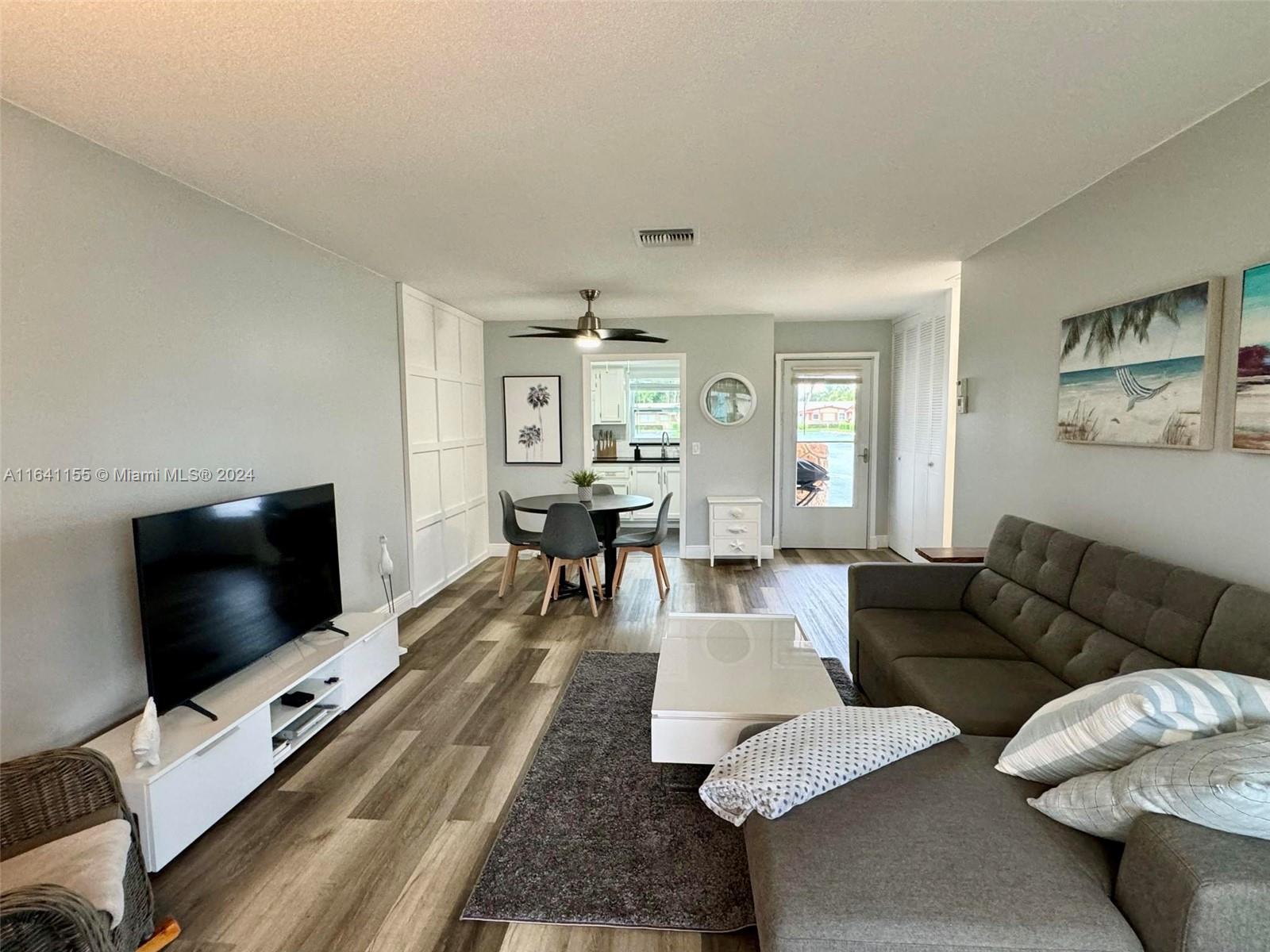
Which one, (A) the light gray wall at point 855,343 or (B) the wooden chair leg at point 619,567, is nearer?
(B) the wooden chair leg at point 619,567

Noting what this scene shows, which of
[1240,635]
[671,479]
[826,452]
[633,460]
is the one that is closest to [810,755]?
[1240,635]

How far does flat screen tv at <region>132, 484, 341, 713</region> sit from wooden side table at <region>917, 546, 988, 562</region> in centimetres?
320

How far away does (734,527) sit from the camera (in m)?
5.67

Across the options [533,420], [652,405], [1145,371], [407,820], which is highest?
[652,405]

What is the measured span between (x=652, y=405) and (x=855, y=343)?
2.88 m

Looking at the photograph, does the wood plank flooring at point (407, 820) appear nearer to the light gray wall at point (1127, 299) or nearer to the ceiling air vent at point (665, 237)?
the light gray wall at point (1127, 299)

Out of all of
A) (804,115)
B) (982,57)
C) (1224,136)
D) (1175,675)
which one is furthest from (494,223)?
(1175,675)

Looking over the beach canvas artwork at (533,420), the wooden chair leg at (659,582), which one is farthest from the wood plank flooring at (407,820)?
the beach canvas artwork at (533,420)

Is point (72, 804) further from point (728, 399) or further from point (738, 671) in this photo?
point (728, 399)

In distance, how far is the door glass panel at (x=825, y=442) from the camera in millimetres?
6172

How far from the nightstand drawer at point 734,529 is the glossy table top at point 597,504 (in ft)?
3.63

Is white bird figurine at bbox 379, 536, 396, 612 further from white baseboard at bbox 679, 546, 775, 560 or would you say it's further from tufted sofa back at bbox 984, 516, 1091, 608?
tufted sofa back at bbox 984, 516, 1091, 608

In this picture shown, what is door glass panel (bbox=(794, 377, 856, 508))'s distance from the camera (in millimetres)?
6172

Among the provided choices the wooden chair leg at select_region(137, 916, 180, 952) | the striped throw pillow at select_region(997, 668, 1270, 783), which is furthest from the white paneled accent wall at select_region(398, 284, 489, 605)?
the striped throw pillow at select_region(997, 668, 1270, 783)
